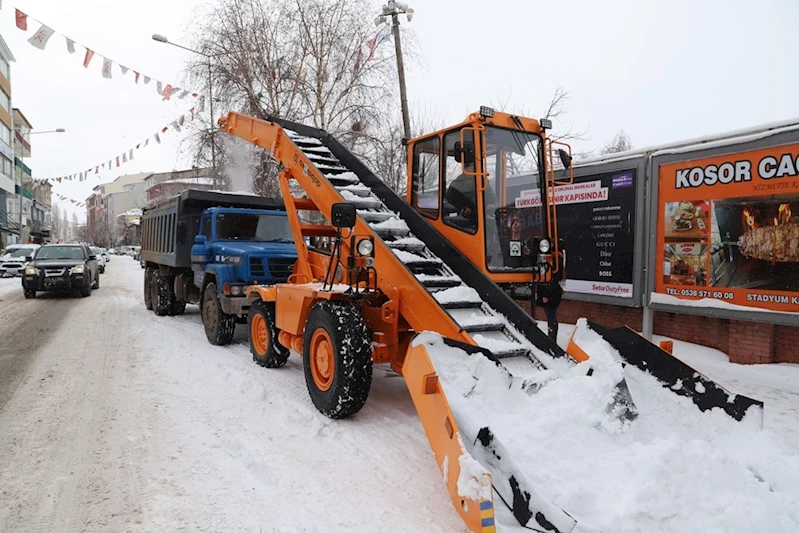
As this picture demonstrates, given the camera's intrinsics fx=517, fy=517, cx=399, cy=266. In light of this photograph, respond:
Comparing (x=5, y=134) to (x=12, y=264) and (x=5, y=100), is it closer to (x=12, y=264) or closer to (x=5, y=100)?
(x=5, y=100)

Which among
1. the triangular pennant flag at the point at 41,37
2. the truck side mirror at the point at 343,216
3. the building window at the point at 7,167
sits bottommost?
the truck side mirror at the point at 343,216

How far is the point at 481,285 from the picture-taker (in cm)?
493

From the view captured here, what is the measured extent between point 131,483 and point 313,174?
3.99 metres

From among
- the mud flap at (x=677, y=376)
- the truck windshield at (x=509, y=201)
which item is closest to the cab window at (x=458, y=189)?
the truck windshield at (x=509, y=201)

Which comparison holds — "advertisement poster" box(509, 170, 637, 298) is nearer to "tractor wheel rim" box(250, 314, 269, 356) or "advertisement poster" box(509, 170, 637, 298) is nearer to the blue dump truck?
the blue dump truck

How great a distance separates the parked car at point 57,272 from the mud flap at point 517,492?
16.1 metres

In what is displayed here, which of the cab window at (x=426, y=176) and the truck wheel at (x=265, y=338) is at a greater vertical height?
the cab window at (x=426, y=176)

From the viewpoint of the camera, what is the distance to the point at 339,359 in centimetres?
471

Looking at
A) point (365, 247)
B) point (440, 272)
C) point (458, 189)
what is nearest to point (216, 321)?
point (365, 247)

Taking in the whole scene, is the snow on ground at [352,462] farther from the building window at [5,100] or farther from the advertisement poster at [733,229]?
the building window at [5,100]

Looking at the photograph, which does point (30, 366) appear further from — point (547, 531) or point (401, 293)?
point (547, 531)

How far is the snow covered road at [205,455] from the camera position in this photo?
336cm

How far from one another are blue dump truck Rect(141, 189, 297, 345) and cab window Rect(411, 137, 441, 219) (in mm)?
3105

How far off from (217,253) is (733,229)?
7968mm
